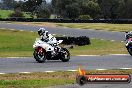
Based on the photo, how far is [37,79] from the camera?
1333 centimetres

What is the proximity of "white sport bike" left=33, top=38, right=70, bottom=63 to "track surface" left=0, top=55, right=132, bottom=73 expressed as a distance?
9.9 inches

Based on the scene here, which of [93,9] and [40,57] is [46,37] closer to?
[40,57]

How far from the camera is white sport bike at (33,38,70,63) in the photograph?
18891 mm

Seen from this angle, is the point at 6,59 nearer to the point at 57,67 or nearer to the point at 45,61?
the point at 45,61

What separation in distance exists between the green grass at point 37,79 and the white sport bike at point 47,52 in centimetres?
362

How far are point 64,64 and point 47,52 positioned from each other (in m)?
1.25

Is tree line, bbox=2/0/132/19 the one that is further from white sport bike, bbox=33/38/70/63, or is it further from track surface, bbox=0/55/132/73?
white sport bike, bbox=33/38/70/63

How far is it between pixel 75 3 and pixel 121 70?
A: 7260 centimetres

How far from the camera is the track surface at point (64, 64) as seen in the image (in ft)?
54.5

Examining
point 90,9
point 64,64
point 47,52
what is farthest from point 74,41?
point 90,9

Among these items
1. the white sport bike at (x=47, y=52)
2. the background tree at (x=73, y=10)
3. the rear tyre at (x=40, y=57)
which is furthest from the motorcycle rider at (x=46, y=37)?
the background tree at (x=73, y=10)

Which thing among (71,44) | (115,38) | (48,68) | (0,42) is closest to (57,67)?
(48,68)

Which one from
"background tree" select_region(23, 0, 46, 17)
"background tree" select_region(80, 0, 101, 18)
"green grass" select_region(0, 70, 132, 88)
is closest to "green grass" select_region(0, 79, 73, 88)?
"green grass" select_region(0, 70, 132, 88)

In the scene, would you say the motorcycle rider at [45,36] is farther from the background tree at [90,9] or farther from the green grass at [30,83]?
the background tree at [90,9]
